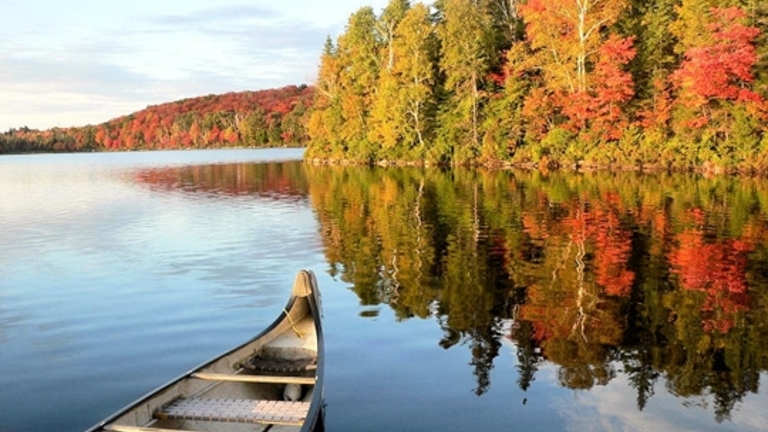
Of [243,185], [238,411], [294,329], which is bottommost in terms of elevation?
[238,411]

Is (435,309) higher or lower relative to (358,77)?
lower

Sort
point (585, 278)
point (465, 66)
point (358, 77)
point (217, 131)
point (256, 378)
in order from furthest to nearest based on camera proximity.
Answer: point (217, 131), point (358, 77), point (465, 66), point (585, 278), point (256, 378)

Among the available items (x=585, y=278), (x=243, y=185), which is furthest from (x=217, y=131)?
(x=585, y=278)

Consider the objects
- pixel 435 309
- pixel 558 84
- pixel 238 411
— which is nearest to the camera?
pixel 238 411

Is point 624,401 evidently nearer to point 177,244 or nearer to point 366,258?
point 366,258

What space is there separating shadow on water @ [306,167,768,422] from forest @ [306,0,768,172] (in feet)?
38.2

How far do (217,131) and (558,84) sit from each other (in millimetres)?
139317

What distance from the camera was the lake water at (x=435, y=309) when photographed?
9.71 m

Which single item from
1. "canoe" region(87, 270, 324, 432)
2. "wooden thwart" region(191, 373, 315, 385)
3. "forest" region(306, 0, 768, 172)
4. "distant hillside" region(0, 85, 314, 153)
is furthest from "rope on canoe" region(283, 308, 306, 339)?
"distant hillside" region(0, 85, 314, 153)

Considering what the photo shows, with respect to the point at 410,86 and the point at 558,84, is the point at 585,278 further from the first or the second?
the point at 410,86

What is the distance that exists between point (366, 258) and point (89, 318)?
336 inches

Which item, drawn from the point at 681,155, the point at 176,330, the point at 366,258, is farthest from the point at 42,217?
the point at 681,155

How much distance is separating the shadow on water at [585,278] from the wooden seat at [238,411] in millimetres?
3598

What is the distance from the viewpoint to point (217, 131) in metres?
181
